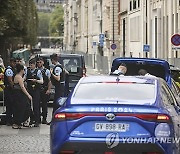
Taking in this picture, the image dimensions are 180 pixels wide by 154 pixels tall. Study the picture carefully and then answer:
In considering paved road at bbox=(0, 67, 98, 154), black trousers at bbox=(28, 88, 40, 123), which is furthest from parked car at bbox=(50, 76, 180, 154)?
black trousers at bbox=(28, 88, 40, 123)

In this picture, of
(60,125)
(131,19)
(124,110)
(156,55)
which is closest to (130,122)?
(124,110)

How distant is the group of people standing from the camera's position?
50.5 feet

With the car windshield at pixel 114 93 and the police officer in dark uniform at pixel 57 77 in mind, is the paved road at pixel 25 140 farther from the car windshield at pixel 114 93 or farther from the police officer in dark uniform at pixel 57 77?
the car windshield at pixel 114 93

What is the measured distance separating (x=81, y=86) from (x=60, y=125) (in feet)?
3.60

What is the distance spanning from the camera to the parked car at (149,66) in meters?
16.1

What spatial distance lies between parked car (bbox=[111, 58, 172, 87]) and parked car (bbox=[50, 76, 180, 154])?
703 cm

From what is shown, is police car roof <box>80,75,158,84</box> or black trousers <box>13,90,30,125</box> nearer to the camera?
police car roof <box>80,75,158,84</box>

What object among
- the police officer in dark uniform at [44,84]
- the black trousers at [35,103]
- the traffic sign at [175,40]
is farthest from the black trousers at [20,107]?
the traffic sign at [175,40]

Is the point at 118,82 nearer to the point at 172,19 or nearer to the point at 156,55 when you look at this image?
the point at 172,19

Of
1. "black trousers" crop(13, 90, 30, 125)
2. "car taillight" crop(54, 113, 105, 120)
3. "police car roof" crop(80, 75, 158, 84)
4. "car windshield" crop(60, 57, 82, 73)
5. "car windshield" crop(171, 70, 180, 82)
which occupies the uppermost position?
"police car roof" crop(80, 75, 158, 84)

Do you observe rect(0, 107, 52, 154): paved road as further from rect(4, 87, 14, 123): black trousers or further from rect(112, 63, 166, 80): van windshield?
rect(112, 63, 166, 80): van windshield

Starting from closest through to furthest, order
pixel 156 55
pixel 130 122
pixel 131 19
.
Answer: pixel 130 122 < pixel 156 55 < pixel 131 19

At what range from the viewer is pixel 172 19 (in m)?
49.7

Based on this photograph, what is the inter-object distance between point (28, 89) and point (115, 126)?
7.90 metres
